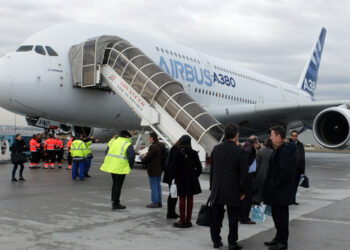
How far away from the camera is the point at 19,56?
11.1m

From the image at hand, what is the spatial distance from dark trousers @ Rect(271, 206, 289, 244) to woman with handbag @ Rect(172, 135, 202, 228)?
4.17 ft

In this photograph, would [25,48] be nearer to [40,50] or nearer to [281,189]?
[40,50]

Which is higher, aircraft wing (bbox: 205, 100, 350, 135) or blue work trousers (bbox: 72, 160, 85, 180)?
aircraft wing (bbox: 205, 100, 350, 135)

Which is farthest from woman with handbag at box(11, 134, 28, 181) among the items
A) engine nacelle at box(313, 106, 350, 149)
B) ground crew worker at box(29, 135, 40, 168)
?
engine nacelle at box(313, 106, 350, 149)

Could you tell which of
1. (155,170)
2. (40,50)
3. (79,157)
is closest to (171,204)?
(155,170)

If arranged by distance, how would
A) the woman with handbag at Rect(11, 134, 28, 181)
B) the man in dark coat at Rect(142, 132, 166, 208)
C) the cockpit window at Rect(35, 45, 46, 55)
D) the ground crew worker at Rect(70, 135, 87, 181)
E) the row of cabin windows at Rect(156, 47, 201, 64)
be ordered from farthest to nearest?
the row of cabin windows at Rect(156, 47, 201, 64) → the cockpit window at Rect(35, 45, 46, 55) → the ground crew worker at Rect(70, 135, 87, 181) → the woman with handbag at Rect(11, 134, 28, 181) → the man in dark coat at Rect(142, 132, 166, 208)

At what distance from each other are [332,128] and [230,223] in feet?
39.0

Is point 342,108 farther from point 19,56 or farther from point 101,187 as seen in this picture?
point 19,56

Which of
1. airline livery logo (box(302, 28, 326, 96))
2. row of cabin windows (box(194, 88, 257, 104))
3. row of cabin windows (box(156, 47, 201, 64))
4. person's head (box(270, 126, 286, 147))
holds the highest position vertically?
airline livery logo (box(302, 28, 326, 96))

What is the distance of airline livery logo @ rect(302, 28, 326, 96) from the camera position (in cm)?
2937

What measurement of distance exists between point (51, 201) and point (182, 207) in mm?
2828

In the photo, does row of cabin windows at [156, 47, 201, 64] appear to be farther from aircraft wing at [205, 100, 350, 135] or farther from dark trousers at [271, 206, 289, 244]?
dark trousers at [271, 206, 289, 244]

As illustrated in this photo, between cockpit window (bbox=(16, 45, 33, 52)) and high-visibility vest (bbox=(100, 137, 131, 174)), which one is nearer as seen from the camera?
high-visibility vest (bbox=(100, 137, 131, 174))

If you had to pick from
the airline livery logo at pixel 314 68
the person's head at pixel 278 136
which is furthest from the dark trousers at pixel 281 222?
the airline livery logo at pixel 314 68
